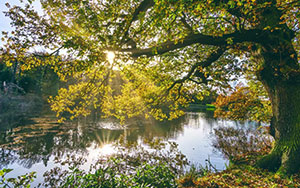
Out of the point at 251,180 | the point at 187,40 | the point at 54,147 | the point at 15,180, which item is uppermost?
the point at 187,40

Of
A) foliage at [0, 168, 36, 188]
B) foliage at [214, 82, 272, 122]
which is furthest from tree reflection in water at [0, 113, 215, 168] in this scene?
foliage at [0, 168, 36, 188]

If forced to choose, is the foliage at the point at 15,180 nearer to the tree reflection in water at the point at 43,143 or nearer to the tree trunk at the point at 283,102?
the tree reflection in water at the point at 43,143

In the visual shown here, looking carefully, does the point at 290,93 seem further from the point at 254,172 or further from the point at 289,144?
the point at 254,172

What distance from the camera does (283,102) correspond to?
590cm

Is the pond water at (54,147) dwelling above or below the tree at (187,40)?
below

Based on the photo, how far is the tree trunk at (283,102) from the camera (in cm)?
548

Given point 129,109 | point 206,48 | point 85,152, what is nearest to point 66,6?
point 129,109

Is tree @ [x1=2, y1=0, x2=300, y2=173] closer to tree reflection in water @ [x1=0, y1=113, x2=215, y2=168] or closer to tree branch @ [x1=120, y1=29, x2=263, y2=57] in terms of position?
tree branch @ [x1=120, y1=29, x2=263, y2=57]

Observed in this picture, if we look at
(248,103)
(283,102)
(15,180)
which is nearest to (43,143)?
(15,180)

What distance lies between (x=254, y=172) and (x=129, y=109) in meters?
6.32

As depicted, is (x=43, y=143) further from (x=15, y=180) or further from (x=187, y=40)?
(x=187, y=40)

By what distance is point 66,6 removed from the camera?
241 inches

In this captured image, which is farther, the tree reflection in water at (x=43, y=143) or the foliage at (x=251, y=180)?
the tree reflection in water at (x=43, y=143)

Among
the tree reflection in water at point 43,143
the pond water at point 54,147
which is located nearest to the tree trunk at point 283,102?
the pond water at point 54,147
